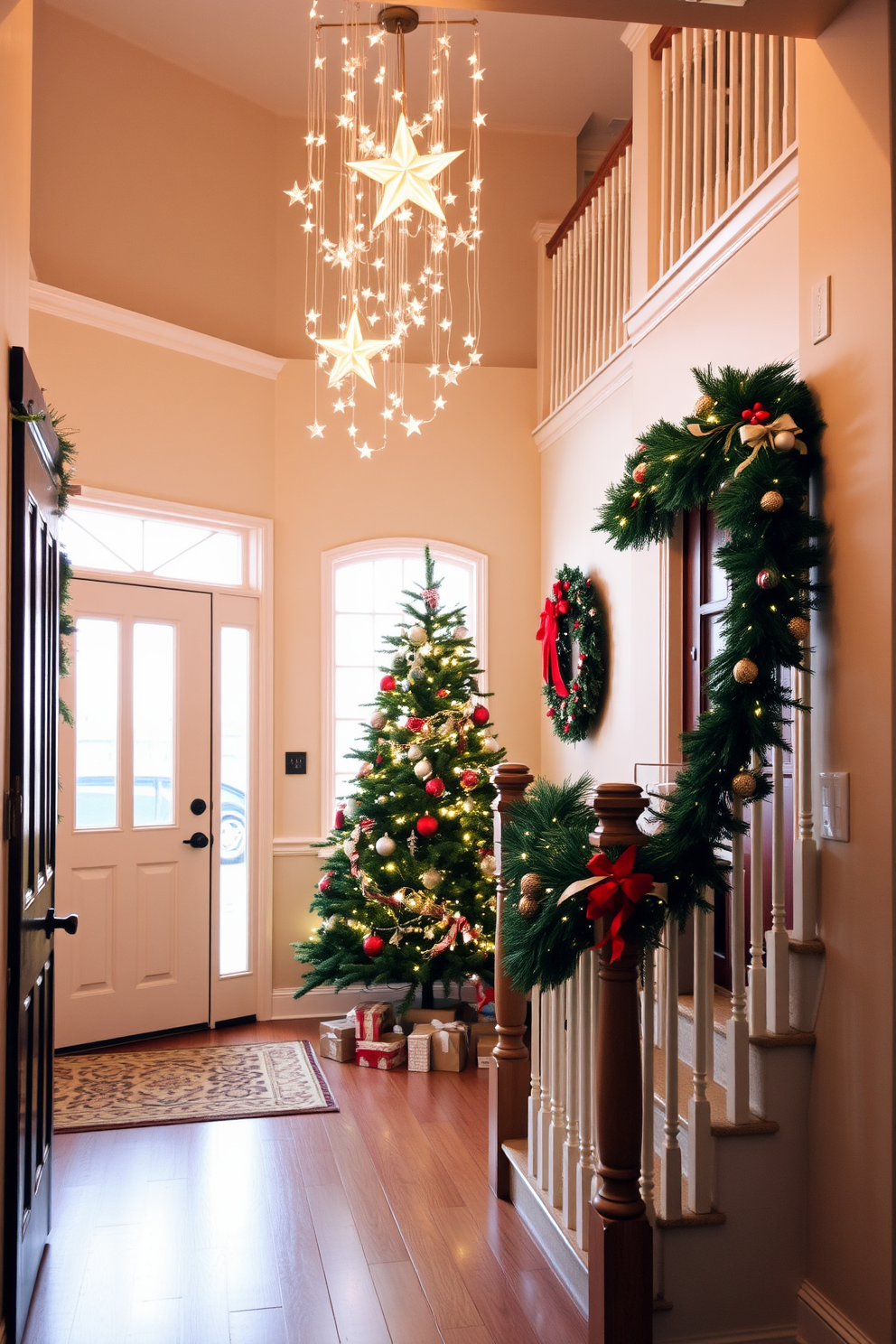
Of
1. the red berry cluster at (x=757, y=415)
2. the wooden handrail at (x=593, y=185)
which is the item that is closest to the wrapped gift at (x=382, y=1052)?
the red berry cluster at (x=757, y=415)

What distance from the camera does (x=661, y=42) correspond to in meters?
4.33

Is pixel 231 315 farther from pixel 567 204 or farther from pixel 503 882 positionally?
pixel 503 882

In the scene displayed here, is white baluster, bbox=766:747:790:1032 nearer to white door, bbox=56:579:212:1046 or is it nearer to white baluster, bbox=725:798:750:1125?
white baluster, bbox=725:798:750:1125

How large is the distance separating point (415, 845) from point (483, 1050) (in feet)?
3.22

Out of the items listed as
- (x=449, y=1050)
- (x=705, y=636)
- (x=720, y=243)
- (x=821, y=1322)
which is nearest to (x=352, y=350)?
(x=720, y=243)

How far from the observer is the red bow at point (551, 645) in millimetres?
5590

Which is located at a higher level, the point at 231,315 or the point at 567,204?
the point at 567,204

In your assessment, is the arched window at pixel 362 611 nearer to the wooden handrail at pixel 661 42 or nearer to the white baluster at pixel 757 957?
the wooden handrail at pixel 661 42

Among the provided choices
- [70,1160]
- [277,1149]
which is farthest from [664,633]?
[70,1160]

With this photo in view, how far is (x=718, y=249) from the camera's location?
12.2ft

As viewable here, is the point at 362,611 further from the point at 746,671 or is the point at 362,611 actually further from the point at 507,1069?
the point at 746,671

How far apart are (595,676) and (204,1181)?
2.69 meters

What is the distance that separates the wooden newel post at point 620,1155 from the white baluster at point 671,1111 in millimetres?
96

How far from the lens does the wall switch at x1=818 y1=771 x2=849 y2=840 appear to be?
8.04 ft
